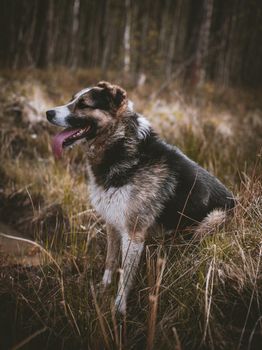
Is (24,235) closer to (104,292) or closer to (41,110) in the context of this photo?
(104,292)

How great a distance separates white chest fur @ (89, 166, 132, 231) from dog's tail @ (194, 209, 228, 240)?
0.66m

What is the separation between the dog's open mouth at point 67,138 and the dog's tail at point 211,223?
51.9 inches

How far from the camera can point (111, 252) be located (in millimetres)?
3631

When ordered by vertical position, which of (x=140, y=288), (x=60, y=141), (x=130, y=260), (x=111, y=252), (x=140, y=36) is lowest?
(x=140, y=288)

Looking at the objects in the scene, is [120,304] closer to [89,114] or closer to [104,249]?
[104,249]

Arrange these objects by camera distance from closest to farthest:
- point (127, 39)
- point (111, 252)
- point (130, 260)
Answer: point (130, 260), point (111, 252), point (127, 39)

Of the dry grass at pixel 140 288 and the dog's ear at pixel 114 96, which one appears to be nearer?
the dry grass at pixel 140 288

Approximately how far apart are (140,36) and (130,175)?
18938 millimetres

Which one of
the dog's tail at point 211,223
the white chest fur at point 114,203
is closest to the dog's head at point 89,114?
the white chest fur at point 114,203

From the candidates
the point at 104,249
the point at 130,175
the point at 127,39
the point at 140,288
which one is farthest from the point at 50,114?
the point at 127,39

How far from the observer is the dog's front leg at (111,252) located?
3.59 m

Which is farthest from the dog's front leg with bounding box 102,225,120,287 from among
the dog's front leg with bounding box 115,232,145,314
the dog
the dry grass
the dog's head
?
the dog's head

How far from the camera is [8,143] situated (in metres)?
6.09

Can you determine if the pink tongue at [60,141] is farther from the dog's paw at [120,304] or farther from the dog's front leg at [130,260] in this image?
the dog's paw at [120,304]
